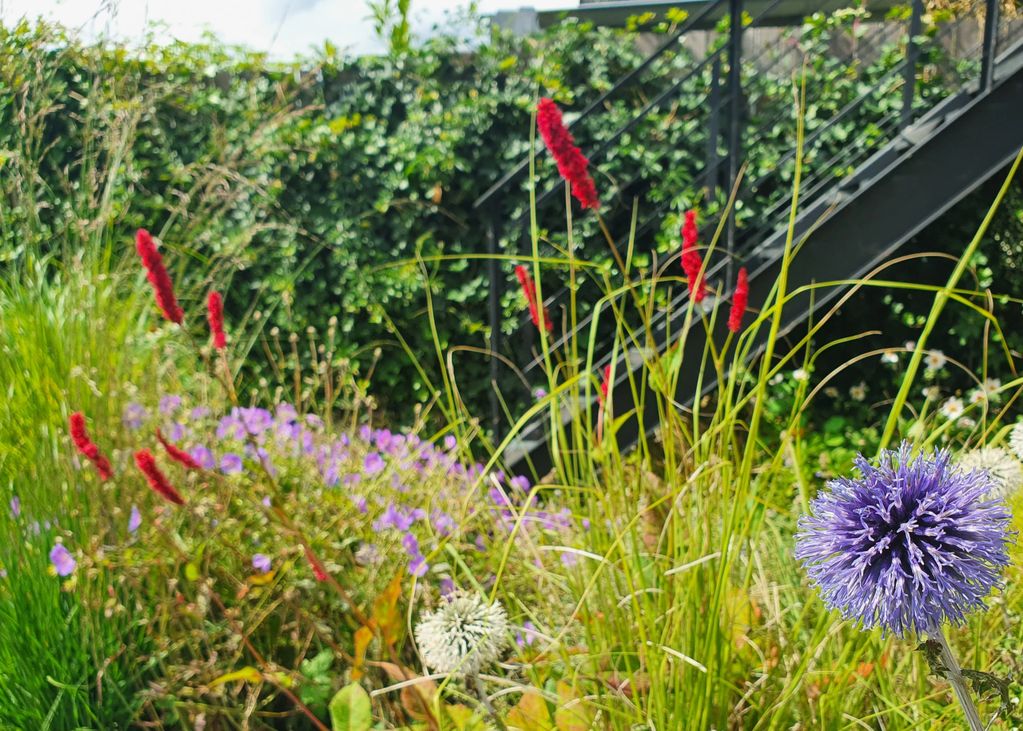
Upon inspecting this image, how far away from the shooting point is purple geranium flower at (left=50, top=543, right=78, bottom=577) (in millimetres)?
1839

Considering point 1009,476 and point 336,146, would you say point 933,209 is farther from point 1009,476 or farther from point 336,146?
point 336,146

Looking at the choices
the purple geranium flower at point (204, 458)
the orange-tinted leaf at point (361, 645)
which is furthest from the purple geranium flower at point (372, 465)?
the orange-tinted leaf at point (361, 645)

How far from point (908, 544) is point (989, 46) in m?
2.97

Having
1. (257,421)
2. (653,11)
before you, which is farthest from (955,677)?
(653,11)

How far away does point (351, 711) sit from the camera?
1393 mm

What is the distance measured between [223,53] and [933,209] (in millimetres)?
3786

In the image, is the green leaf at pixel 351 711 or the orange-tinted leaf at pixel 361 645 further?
the orange-tinted leaf at pixel 361 645

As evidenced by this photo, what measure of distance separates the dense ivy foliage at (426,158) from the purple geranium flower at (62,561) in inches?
96.9

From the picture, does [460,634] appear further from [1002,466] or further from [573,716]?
[1002,466]

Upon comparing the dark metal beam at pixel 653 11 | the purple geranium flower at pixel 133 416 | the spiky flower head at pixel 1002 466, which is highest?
the dark metal beam at pixel 653 11

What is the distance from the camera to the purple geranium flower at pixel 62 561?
72.4 inches

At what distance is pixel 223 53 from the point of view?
196 inches

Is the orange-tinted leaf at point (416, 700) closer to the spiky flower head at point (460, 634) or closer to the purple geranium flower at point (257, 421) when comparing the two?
the spiky flower head at point (460, 634)

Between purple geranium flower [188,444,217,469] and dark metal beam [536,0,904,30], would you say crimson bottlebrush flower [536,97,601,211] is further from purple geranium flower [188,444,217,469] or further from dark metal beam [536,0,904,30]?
dark metal beam [536,0,904,30]
